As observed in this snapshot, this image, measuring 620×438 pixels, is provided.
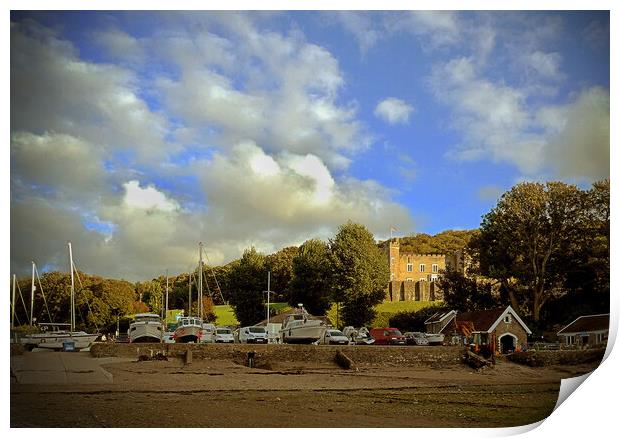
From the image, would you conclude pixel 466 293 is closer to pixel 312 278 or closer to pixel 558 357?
pixel 312 278

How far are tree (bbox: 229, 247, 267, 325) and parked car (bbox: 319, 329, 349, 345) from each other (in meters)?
2.74

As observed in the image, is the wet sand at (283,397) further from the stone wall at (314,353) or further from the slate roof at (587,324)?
the slate roof at (587,324)

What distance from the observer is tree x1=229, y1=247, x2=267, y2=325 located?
64.5 ft

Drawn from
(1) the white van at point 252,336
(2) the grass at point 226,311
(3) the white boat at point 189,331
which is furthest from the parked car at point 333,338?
(2) the grass at point 226,311

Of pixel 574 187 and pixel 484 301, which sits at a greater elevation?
pixel 574 187

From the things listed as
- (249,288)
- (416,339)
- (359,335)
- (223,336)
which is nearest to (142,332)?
(223,336)

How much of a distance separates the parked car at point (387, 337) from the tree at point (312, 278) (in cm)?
206

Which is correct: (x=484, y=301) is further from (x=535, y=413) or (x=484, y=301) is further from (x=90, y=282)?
(x=90, y=282)

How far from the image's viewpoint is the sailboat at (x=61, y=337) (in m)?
13.6

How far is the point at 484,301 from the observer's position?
69.1 ft
